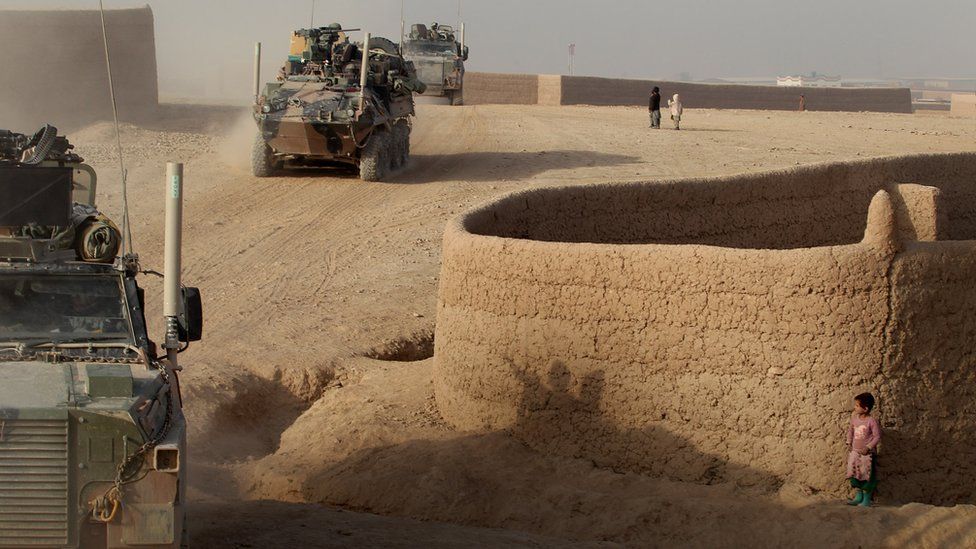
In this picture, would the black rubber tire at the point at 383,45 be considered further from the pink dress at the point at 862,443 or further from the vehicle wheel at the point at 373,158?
the pink dress at the point at 862,443

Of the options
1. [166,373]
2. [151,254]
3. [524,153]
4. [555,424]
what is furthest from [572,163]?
[166,373]

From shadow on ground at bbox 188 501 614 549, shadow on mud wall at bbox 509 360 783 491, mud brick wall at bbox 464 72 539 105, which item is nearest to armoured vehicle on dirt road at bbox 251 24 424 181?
shadow on mud wall at bbox 509 360 783 491

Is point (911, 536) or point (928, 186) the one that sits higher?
point (928, 186)

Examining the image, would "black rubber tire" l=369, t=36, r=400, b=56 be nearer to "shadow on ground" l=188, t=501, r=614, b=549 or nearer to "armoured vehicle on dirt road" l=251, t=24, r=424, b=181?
"armoured vehicle on dirt road" l=251, t=24, r=424, b=181

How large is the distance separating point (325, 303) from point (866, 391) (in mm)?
7280

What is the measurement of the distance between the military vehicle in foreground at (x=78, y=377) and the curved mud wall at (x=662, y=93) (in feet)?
115

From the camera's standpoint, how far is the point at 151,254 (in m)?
15.9

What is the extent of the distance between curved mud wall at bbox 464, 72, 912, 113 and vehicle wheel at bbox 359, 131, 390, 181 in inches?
820

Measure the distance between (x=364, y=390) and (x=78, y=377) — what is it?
5333 mm

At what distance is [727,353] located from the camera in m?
8.09

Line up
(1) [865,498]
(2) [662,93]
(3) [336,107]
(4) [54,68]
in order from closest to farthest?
(1) [865,498]
(3) [336,107]
(4) [54,68]
(2) [662,93]

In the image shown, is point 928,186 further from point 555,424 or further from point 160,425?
point 160,425

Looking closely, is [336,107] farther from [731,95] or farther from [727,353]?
[731,95]

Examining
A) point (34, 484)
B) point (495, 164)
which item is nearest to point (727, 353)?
point (34, 484)
